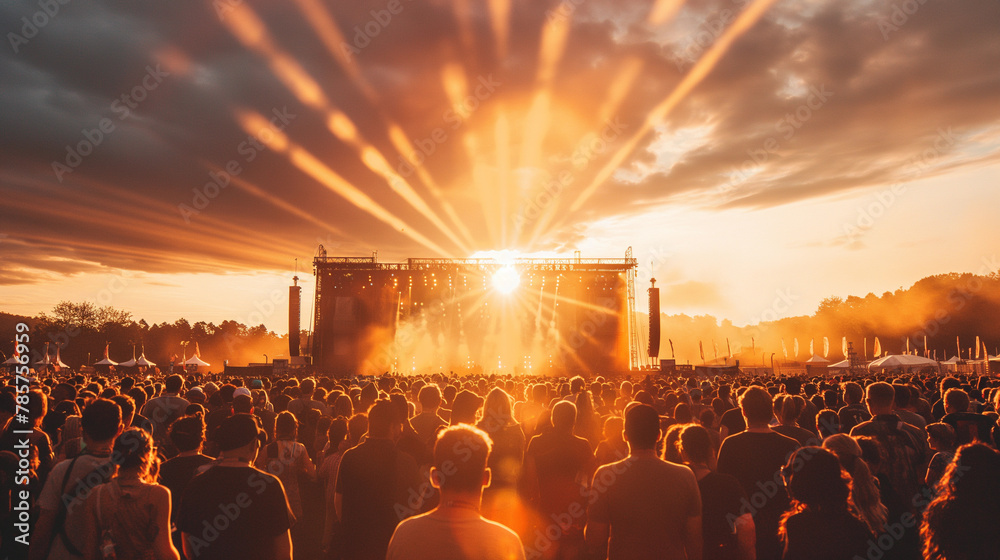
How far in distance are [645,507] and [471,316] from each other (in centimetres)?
4445

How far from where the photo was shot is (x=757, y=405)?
4309mm

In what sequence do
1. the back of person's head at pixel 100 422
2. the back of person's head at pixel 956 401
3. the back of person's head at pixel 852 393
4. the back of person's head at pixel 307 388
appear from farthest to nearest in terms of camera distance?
1. the back of person's head at pixel 307 388
2. the back of person's head at pixel 852 393
3. the back of person's head at pixel 956 401
4. the back of person's head at pixel 100 422

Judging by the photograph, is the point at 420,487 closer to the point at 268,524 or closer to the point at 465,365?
the point at 268,524

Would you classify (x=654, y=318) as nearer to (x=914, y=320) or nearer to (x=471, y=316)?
(x=471, y=316)

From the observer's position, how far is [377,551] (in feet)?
13.1

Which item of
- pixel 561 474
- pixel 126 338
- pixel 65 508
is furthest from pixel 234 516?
pixel 126 338

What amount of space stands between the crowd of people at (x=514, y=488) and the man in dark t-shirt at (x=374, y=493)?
10mm

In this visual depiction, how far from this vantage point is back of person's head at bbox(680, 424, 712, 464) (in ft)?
12.2

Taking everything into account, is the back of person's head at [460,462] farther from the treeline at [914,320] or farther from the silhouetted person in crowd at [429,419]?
the treeline at [914,320]

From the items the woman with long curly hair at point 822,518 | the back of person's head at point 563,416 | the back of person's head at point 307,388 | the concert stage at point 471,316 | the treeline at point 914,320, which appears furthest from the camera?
the treeline at point 914,320

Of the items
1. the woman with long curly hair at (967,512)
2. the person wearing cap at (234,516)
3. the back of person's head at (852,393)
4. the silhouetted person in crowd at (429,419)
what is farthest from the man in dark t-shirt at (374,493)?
the back of person's head at (852,393)

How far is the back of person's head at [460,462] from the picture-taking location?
7.43 feet

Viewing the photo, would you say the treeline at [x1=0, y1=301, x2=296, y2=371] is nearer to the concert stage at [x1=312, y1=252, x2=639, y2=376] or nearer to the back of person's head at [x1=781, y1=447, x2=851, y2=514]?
the concert stage at [x1=312, y1=252, x2=639, y2=376]

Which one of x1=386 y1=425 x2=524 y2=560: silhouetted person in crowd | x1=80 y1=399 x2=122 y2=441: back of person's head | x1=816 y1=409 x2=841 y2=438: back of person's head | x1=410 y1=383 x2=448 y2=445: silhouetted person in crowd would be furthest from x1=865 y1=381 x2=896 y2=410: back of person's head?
x1=80 y1=399 x2=122 y2=441: back of person's head
